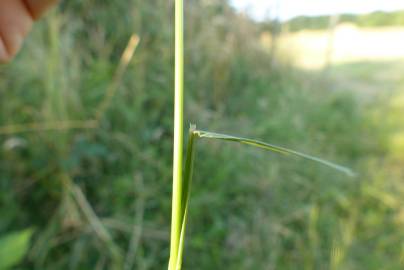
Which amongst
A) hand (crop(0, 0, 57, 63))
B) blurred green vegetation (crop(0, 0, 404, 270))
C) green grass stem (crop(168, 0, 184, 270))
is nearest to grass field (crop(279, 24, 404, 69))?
blurred green vegetation (crop(0, 0, 404, 270))

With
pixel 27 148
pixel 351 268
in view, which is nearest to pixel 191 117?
pixel 27 148

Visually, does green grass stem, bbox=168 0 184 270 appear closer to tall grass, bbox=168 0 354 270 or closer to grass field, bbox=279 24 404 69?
tall grass, bbox=168 0 354 270

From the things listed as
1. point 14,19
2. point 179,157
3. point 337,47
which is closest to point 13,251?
point 14,19

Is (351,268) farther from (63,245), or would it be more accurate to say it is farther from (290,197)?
(63,245)

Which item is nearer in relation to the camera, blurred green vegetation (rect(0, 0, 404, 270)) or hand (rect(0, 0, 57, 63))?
hand (rect(0, 0, 57, 63))

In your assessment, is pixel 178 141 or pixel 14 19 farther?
pixel 14 19

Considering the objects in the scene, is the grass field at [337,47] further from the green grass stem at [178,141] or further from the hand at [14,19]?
the green grass stem at [178,141]

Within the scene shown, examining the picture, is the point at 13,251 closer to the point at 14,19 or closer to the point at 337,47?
the point at 14,19
